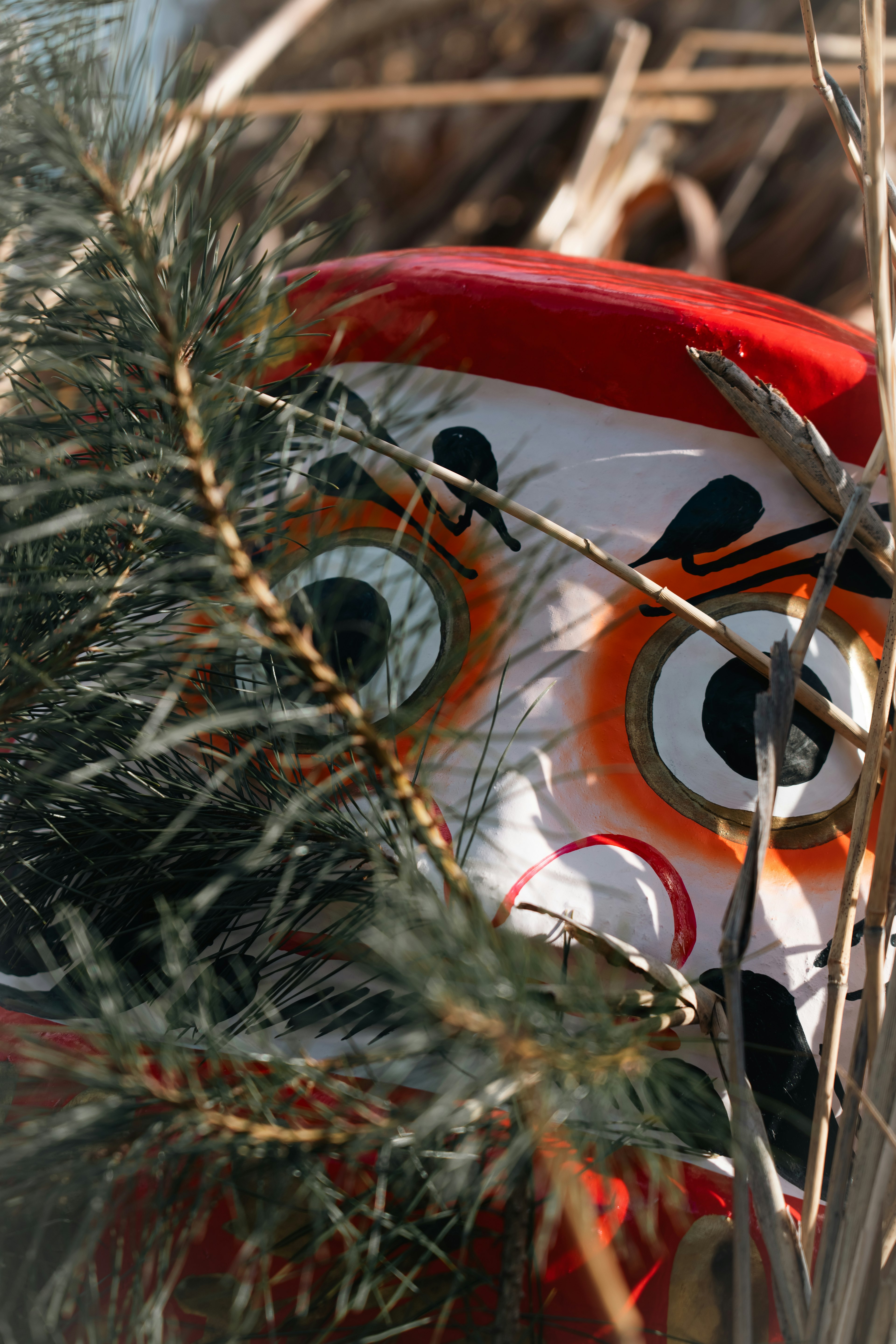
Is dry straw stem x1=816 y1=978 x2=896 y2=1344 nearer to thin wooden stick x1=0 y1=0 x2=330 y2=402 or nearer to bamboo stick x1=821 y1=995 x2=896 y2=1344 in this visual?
bamboo stick x1=821 y1=995 x2=896 y2=1344

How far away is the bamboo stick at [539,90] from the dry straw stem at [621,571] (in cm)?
92

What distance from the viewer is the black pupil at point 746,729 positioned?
436 mm

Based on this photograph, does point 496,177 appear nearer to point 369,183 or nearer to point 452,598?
point 369,183

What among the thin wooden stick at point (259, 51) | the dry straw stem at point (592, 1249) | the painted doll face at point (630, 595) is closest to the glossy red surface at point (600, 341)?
the painted doll face at point (630, 595)

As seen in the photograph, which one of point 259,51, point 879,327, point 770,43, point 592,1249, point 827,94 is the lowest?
point 592,1249

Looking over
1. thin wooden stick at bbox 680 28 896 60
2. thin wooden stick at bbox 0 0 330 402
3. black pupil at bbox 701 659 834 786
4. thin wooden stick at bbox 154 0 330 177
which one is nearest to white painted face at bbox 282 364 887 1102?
black pupil at bbox 701 659 834 786

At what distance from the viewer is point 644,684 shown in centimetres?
45

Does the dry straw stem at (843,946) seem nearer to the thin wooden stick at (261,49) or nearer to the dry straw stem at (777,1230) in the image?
the dry straw stem at (777,1230)

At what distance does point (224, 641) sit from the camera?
26cm

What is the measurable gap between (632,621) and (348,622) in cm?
12

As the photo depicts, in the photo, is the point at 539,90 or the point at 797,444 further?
Result: the point at 539,90

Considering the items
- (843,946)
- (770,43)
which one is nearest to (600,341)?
(843,946)

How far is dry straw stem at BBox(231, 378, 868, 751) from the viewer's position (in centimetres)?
33

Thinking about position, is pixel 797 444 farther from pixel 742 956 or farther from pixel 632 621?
pixel 742 956
